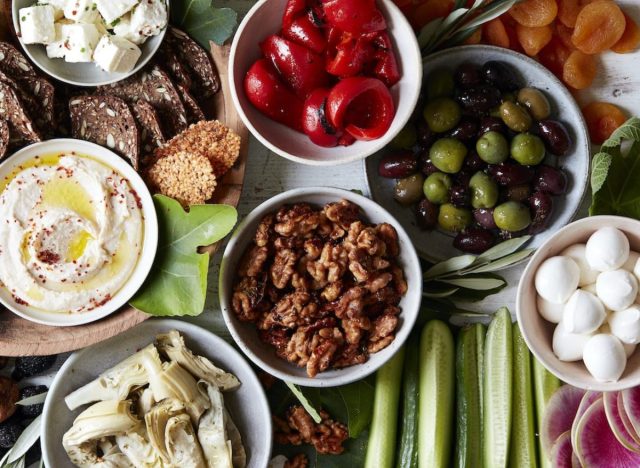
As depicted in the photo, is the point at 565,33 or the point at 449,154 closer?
the point at 449,154

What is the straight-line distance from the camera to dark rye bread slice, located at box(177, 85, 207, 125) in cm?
184

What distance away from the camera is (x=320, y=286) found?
186 cm

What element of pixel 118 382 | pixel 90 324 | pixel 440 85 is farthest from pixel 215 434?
pixel 440 85

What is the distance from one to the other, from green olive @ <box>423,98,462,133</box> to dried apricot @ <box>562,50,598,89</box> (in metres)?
0.31

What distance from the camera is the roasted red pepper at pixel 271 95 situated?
178cm

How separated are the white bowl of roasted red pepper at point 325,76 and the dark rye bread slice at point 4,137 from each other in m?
0.57

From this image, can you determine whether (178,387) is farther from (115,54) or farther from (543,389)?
(543,389)

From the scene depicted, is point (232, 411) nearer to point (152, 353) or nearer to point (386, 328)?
point (152, 353)

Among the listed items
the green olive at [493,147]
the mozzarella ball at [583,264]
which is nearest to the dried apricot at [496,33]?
the green olive at [493,147]

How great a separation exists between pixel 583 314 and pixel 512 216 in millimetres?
319

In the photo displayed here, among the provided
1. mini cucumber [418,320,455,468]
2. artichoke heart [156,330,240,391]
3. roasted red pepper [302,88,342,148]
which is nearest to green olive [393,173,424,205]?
roasted red pepper [302,88,342,148]

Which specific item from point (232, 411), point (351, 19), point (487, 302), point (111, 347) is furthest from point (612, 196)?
point (111, 347)

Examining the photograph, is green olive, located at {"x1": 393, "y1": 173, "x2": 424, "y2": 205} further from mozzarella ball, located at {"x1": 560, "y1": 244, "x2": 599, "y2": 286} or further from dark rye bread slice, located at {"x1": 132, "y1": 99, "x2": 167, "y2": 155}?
dark rye bread slice, located at {"x1": 132, "y1": 99, "x2": 167, "y2": 155}

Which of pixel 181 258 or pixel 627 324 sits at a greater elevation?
pixel 181 258
